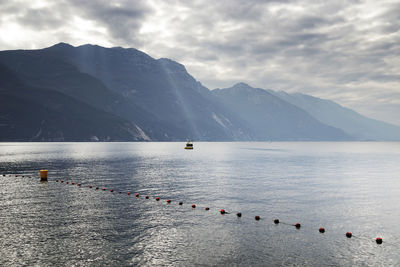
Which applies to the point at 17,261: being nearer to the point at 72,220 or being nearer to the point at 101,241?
the point at 101,241

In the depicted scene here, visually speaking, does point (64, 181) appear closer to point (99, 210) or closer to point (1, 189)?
point (1, 189)

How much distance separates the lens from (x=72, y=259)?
61.7 ft

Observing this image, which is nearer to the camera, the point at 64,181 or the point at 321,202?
the point at 321,202

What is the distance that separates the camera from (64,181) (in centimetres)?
5525

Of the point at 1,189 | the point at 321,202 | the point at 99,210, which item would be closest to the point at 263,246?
the point at 99,210

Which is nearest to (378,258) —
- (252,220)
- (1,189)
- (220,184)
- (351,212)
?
(252,220)

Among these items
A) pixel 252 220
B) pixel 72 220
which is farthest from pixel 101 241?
pixel 252 220

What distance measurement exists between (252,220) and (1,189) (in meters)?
37.1

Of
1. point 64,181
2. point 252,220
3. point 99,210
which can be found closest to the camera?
point 252,220

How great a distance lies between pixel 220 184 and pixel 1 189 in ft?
111

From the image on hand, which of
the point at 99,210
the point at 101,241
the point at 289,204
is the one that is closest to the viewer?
the point at 101,241

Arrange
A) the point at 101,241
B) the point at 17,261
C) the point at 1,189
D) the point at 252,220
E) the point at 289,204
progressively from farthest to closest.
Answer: the point at 1,189 → the point at 289,204 → the point at 252,220 → the point at 101,241 → the point at 17,261

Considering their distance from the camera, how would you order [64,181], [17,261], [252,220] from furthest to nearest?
[64,181], [252,220], [17,261]

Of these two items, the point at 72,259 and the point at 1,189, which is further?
the point at 1,189
